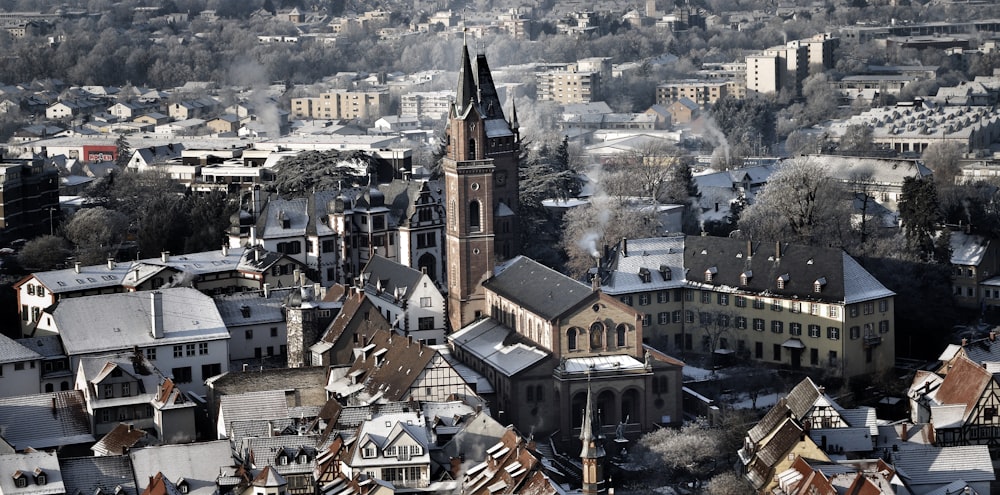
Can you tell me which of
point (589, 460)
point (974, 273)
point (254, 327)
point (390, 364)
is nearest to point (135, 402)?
point (390, 364)

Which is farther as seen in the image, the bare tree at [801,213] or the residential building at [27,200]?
the residential building at [27,200]

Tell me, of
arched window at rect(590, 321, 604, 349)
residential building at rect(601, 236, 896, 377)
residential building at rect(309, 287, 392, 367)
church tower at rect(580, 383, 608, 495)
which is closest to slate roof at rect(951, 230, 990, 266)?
residential building at rect(601, 236, 896, 377)

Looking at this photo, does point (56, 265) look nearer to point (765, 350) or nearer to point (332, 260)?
point (332, 260)

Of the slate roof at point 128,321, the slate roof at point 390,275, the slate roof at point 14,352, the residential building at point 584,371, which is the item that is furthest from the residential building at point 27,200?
the residential building at point 584,371

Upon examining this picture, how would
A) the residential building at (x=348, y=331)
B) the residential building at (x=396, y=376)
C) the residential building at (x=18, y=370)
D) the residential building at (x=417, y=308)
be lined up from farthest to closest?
the residential building at (x=417, y=308) → the residential building at (x=348, y=331) → the residential building at (x=18, y=370) → the residential building at (x=396, y=376)

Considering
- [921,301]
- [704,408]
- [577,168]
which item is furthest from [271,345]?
[577,168]

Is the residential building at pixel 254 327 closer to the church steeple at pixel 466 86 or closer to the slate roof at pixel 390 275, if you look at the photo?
the slate roof at pixel 390 275

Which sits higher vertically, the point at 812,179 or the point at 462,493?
the point at 812,179
